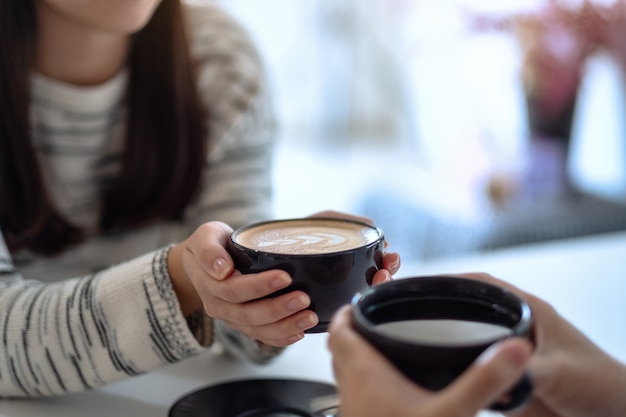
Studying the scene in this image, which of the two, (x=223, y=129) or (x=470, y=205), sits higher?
(x=223, y=129)

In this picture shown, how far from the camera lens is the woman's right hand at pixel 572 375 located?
505 millimetres

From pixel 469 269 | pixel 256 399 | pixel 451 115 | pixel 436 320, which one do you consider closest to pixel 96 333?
pixel 256 399

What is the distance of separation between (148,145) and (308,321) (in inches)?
22.3

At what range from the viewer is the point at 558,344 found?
528mm

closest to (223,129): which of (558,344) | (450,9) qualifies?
(558,344)

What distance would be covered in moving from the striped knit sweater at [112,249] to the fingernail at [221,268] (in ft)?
0.45

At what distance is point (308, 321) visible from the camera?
2.00ft

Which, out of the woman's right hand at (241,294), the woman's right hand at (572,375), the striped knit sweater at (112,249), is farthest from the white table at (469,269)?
the woman's right hand at (572,375)

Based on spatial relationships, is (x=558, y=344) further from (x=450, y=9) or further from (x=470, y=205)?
(x=450, y=9)

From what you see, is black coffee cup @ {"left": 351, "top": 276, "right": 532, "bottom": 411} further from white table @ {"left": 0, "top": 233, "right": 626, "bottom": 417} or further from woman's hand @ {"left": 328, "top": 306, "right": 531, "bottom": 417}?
white table @ {"left": 0, "top": 233, "right": 626, "bottom": 417}

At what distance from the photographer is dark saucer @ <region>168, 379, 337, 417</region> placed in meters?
0.70

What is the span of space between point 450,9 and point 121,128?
2413 mm

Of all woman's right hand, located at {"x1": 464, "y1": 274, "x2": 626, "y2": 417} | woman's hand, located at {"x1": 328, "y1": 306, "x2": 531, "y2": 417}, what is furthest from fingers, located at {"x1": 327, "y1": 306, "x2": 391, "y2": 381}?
woman's right hand, located at {"x1": 464, "y1": 274, "x2": 626, "y2": 417}

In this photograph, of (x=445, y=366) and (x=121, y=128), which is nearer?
(x=445, y=366)
